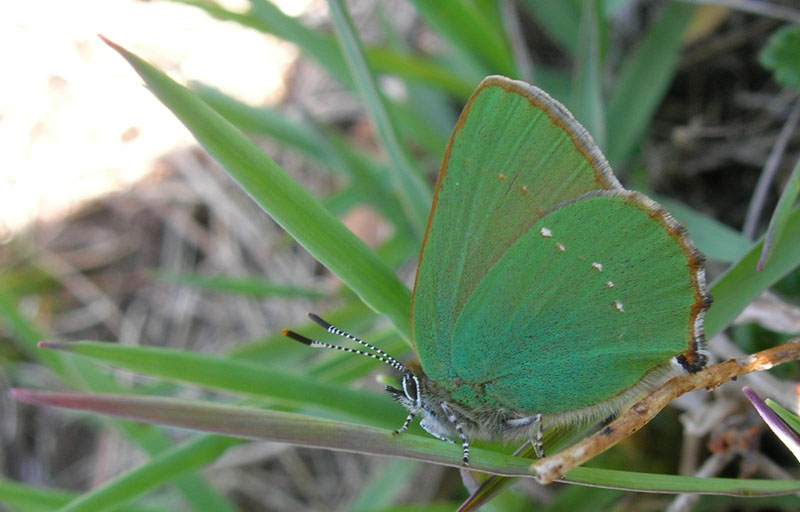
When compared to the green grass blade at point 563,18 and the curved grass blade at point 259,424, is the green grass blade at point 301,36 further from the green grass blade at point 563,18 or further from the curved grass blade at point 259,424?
the curved grass blade at point 259,424

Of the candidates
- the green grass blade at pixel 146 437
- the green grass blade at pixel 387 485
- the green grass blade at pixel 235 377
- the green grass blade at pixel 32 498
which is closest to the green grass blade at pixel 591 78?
the green grass blade at pixel 235 377

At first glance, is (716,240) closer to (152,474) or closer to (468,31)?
(468,31)

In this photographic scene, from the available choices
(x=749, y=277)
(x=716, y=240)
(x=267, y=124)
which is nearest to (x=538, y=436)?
(x=749, y=277)

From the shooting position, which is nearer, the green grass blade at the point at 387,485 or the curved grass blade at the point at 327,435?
the curved grass blade at the point at 327,435

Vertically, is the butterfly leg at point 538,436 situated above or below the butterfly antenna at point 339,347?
below

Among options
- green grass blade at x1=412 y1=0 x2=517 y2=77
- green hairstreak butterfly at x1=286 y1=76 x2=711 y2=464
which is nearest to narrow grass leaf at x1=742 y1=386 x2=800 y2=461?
green hairstreak butterfly at x1=286 y1=76 x2=711 y2=464

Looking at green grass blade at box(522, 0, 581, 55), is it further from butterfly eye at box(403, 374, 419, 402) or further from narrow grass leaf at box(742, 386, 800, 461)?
narrow grass leaf at box(742, 386, 800, 461)
